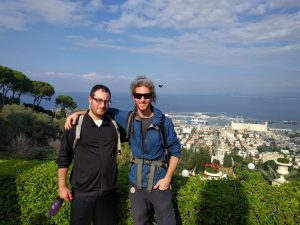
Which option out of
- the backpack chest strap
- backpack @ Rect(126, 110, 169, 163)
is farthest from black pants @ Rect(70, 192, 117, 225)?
backpack @ Rect(126, 110, 169, 163)

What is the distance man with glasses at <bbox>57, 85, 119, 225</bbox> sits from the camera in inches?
103

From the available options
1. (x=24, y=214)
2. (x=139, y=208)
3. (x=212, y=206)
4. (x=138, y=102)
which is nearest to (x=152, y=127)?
(x=138, y=102)

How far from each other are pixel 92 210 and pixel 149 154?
2.54 ft

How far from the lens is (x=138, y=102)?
8.64 ft

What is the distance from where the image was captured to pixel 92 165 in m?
2.61

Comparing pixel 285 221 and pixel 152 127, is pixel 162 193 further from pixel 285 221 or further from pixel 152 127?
pixel 285 221

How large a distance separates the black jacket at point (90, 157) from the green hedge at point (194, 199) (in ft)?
2.74

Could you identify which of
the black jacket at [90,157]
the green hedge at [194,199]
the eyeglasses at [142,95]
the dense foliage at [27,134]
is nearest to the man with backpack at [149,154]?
the eyeglasses at [142,95]

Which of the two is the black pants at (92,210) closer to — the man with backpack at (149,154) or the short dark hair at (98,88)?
the man with backpack at (149,154)

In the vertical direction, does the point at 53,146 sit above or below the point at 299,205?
below

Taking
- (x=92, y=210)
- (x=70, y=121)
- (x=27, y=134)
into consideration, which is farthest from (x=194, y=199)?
(x=27, y=134)

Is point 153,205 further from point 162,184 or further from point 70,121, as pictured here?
point 70,121

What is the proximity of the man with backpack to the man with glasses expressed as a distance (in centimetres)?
19

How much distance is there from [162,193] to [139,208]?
28 cm
